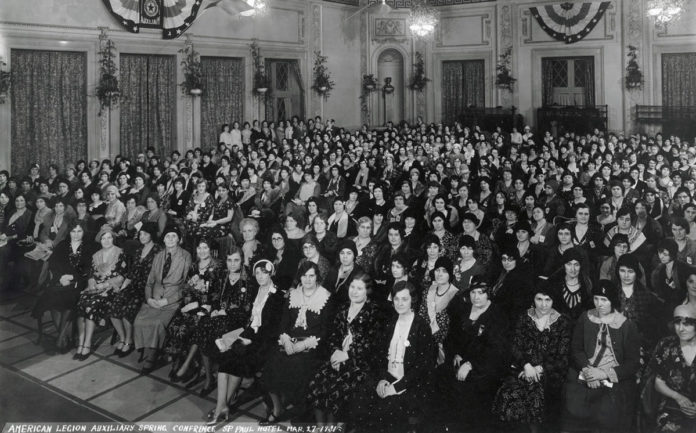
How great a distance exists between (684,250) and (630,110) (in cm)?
1078

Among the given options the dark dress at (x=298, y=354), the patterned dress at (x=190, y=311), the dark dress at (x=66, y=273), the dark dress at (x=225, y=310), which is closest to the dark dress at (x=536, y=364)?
the dark dress at (x=298, y=354)

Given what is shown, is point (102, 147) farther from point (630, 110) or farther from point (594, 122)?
point (630, 110)

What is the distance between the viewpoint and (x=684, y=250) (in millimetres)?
5125

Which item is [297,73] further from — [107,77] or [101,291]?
[101,291]

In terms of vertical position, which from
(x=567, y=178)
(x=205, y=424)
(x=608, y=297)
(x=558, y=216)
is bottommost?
(x=205, y=424)

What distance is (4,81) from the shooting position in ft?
32.8

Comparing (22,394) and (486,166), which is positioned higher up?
(486,166)

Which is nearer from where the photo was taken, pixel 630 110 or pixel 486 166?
pixel 486 166

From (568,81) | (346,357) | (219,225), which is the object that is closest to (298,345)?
(346,357)

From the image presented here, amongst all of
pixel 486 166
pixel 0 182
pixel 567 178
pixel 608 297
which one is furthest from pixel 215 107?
pixel 608 297

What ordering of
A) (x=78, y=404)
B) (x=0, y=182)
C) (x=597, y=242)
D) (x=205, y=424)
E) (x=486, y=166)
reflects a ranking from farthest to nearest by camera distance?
(x=486, y=166) < (x=0, y=182) < (x=597, y=242) < (x=78, y=404) < (x=205, y=424)

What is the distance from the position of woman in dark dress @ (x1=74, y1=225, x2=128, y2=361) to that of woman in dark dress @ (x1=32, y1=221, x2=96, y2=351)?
117 mm

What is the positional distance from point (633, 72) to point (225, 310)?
13184 millimetres

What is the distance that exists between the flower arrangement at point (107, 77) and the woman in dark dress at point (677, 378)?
10.5 meters
